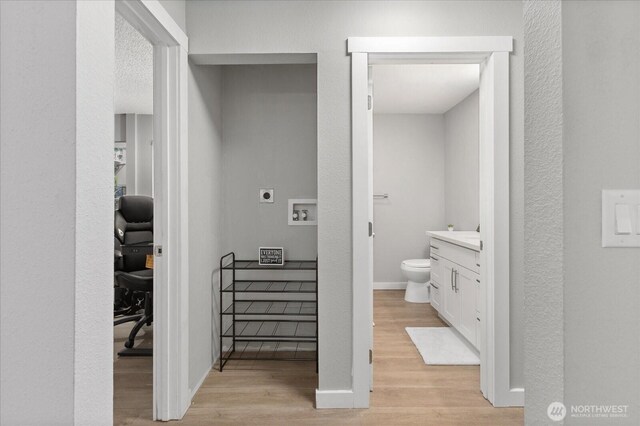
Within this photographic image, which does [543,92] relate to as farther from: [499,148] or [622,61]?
[499,148]

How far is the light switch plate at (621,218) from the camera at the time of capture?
799mm

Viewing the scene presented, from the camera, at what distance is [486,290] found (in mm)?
2307

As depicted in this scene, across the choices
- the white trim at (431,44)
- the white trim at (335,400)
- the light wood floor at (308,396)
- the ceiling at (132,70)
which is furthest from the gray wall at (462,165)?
the ceiling at (132,70)

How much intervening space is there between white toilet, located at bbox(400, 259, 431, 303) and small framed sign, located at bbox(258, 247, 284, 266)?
6.64 ft

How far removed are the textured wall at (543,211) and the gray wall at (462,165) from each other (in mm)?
3623

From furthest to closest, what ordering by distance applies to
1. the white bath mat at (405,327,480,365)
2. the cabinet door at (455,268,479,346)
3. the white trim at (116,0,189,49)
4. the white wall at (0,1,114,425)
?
1. the cabinet door at (455,268,479,346)
2. the white bath mat at (405,327,480,365)
3. the white trim at (116,0,189,49)
4. the white wall at (0,1,114,425)

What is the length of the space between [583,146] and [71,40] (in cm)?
118

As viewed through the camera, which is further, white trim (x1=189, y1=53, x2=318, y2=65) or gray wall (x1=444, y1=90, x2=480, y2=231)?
gray wall (x1=444, y1=90, x2=480, y2=231)

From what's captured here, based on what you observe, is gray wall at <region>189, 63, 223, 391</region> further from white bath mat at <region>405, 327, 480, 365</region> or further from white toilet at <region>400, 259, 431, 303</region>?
white toilet at <region>400, 259, 431, 303</region>

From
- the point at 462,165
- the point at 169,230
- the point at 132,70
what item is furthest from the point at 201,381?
the point at 462,165

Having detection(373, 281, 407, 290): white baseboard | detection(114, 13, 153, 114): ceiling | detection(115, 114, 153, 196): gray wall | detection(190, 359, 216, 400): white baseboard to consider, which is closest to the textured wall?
detection(190, 359, 216, 400): white baseboard

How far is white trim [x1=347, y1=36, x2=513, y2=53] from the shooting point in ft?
7.30

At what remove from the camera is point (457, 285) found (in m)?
3.33

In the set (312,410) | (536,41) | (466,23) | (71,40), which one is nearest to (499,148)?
(466,23)
